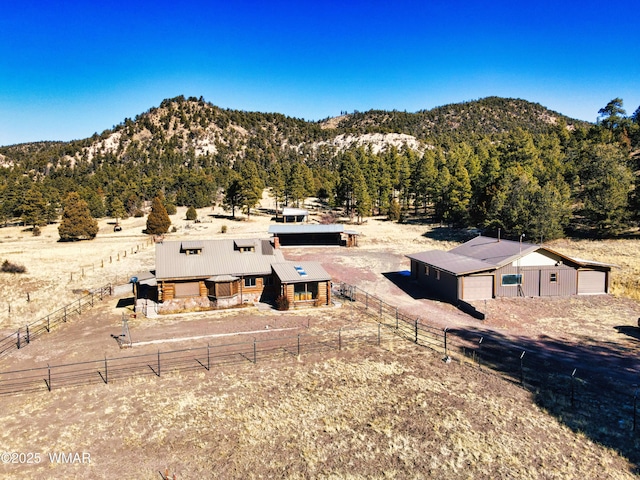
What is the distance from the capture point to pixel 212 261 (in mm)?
30750

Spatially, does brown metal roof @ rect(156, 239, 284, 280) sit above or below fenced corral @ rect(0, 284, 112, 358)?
above

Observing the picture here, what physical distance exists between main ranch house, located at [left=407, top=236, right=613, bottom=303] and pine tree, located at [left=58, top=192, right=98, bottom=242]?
5303 centimetres

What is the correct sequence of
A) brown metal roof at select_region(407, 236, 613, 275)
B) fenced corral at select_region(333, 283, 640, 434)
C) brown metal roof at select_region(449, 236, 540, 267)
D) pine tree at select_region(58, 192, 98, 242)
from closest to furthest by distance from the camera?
fenced corral at select_region(333, 283, 640, 434) < brown metal roof at select_region(407, 236, 613, 275) < brown metal roof at select_region(449, 236, 540, 267) < pine tree at select_region(58, 192, 98, 242)

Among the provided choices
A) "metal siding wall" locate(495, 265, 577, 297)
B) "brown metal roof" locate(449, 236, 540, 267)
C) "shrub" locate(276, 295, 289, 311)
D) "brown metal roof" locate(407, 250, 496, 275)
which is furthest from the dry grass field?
"brown metal roof" locate(449, 236, 540, 267)

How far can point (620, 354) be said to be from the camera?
2062 cm

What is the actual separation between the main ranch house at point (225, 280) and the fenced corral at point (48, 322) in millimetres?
5994

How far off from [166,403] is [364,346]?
1051 centimetres

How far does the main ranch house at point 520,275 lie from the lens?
30484 millimetres

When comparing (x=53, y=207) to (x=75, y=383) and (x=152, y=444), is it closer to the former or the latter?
(x=75, y=383)

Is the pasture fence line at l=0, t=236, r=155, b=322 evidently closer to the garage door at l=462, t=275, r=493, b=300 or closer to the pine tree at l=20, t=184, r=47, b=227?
the pine tree at l=20, t=184, r=47, b=227

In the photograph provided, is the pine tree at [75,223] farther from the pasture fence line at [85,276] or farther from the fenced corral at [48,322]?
the fenced corral at [48,322]

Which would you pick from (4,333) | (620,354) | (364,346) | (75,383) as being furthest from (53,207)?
(620,354)

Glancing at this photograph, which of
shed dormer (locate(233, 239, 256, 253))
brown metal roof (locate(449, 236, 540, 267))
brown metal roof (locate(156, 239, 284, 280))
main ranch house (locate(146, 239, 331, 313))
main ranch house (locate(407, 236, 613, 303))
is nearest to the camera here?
main ranch house (locate(146, 239, 331, 313))

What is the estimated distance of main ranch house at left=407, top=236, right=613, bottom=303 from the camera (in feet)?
100
